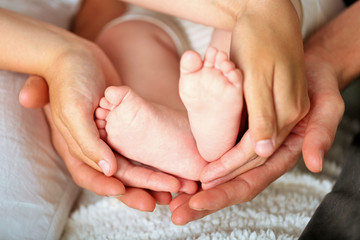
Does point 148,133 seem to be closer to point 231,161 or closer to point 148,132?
point 148,132

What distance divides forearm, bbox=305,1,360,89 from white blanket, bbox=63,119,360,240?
23 centimetres

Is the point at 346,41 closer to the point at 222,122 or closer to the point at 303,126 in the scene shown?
the point at 303,126

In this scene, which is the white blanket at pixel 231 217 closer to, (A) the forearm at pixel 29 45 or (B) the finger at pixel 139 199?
(B) the finger at pixel 139 199

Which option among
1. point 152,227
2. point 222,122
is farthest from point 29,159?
point 222,122

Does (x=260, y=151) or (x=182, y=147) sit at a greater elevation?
(x=260, y=151)

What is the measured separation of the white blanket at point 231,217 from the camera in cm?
74

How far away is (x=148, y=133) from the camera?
27.9 inches

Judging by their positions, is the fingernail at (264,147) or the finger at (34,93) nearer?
the fingernail at (264,147)

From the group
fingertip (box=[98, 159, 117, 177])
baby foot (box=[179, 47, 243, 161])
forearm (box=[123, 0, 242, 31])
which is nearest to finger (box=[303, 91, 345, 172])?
baby foot (box=[179, 47, 243, 161])

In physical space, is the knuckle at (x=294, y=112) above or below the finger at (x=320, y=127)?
above

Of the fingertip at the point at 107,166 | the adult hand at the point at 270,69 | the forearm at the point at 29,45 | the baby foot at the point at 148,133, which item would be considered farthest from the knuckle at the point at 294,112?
the forearm at the point at 29,45

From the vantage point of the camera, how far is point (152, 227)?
2.59 ft

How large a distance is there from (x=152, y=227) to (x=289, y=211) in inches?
11.0

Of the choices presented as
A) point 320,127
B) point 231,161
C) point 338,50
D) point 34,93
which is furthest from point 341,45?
point 34,93
